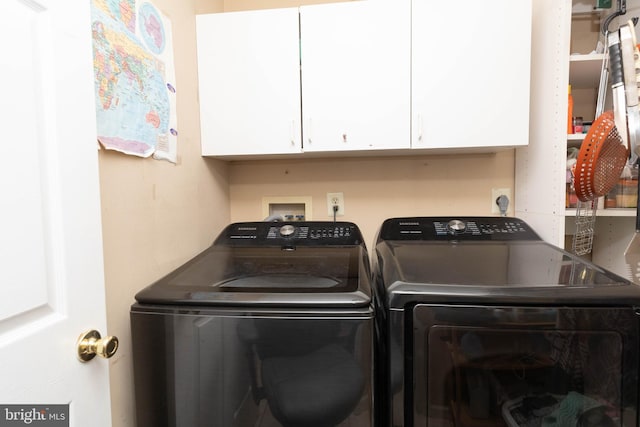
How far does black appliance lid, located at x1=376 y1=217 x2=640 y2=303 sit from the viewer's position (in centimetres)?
77

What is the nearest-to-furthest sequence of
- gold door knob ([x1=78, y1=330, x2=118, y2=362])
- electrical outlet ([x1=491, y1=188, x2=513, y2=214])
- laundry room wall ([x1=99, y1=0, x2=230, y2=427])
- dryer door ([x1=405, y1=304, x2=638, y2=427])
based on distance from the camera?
gold door knob ([x1=78, y1=330, x2=118, y2=362]) → dryer door ([x1=405, y1=304, x2=638, y2=427]) → laundry room wall ([x1=99, y1=0, x2=230, y2=427]) → electrical outlet ([x1=491, y1=188, x2=513, y2=214])

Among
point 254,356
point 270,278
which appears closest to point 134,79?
point 270,278

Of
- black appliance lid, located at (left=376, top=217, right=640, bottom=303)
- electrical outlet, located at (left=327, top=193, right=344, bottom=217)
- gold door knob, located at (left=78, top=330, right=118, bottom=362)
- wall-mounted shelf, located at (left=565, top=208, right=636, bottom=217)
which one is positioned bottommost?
gold door knob, located at (left=78, top=330, right=118, bottom=362)

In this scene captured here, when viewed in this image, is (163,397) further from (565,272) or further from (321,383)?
(565,272)

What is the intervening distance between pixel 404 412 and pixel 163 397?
639 mm

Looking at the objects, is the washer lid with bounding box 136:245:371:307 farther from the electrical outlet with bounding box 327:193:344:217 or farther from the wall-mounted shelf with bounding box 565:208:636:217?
the wall-mounted shelf with bounding box 565:208:636:217

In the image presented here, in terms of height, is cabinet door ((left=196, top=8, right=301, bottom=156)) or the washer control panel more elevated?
cabinet door ((left=196, top=8, right=301, bottom=156))

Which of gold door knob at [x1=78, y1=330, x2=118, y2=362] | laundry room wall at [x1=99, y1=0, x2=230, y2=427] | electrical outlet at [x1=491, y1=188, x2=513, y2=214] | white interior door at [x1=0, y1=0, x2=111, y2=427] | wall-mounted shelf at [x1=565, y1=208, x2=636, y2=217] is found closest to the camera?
white interior door at [x1=0, y1=0, x2=111, y2=427]

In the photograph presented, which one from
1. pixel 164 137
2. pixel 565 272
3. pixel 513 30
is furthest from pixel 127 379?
pixel 513 30

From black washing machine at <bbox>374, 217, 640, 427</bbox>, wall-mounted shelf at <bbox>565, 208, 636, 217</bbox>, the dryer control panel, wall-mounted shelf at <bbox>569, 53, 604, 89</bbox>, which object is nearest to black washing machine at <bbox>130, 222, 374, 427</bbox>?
black washing machine at <bbox>374, 217, 640, 427</bbox>

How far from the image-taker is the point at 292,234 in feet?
4.43

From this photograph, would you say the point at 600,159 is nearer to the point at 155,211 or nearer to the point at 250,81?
the point at 250,81

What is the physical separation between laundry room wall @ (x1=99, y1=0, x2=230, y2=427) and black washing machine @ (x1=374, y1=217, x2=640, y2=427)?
76 cm

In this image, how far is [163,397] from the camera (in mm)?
845
